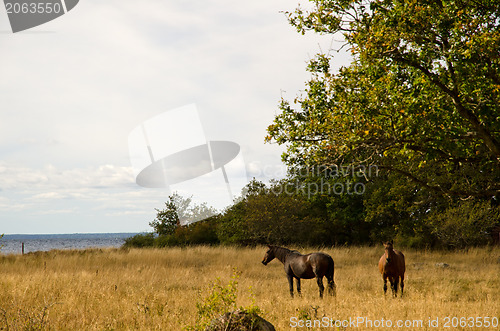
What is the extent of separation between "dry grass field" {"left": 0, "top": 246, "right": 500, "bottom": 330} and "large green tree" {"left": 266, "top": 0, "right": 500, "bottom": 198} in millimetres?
4579

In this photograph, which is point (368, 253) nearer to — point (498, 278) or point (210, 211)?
point (498, 278)

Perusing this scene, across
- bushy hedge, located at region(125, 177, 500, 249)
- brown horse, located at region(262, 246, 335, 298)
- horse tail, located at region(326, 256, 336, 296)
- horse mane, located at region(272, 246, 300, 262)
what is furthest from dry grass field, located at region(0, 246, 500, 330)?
bushy hedge, located at region(125, 177, 500, 249)

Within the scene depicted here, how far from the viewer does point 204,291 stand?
1334 cm

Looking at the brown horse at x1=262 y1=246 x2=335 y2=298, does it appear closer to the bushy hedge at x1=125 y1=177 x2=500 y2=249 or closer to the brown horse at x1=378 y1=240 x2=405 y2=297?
the brown horse at x1=378 y1=240 x2=405 y2=297

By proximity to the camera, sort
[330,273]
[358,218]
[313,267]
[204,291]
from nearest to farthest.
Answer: [313,267] → [330,273] → [204,291] → [358,218]

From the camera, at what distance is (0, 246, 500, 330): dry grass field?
8859 millimetres

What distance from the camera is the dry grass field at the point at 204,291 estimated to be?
349 inches

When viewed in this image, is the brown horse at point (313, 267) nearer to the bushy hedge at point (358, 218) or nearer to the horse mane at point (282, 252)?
the horse mane at point (282, 252)

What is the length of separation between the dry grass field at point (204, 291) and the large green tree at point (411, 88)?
458 cm

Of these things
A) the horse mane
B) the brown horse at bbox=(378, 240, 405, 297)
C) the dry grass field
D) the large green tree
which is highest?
the large green tree

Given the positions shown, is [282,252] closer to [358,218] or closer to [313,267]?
[313,267]

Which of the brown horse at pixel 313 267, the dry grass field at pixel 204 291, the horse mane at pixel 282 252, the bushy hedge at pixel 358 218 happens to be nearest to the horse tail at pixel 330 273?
the brown horse at pixel 313 267

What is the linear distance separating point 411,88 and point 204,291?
9679 mm

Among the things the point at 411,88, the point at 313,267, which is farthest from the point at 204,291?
the point at 411,88
